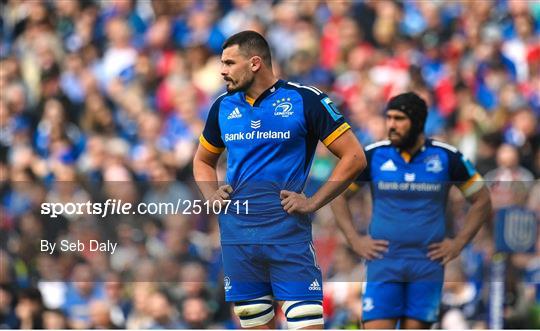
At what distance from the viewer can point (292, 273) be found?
28.0 feet

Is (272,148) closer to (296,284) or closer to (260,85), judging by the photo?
(260,85)

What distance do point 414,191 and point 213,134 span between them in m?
1.87

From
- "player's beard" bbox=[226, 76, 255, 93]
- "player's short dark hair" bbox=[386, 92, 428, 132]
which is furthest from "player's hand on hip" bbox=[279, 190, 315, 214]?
"player's short dark hair" bbox=[386, 92, 428, 132]

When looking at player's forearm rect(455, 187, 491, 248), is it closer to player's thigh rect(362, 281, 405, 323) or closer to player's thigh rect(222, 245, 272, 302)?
player's thigh rect(362, 281, 405, 323)

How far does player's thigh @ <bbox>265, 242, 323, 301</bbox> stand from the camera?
8539mm

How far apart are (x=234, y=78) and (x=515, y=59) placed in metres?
7.85

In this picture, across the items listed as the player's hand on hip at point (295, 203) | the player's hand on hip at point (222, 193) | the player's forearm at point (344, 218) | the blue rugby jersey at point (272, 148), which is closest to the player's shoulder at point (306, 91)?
the blue rugby jersey at point (272, 148)

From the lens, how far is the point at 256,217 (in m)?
8.63

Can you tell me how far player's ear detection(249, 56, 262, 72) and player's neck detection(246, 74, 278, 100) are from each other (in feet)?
0.25

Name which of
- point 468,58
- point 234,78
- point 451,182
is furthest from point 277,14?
point 234,78

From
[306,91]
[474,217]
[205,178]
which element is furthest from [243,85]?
[474,217]

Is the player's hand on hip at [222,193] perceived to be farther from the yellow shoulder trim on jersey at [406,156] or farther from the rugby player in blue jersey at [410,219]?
the yellow shoulder trim on jersey at [406,156]

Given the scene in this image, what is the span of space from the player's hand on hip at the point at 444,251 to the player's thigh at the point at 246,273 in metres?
1.69

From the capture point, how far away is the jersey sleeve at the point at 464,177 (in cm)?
1001
